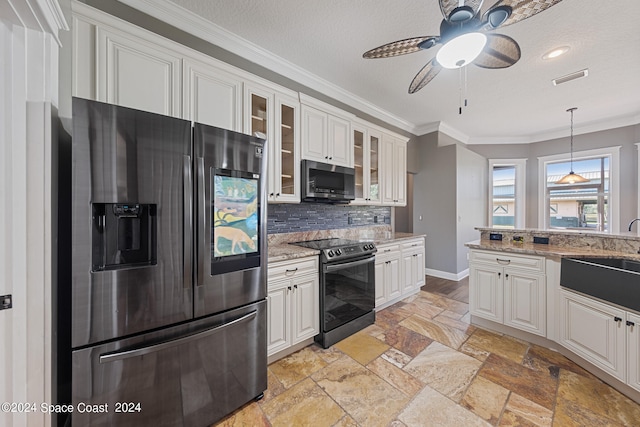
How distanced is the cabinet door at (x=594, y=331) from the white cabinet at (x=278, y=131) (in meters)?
2.62

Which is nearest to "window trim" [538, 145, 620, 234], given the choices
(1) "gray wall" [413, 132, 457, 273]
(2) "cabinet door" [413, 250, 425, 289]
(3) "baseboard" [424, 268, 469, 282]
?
(3) "baseboard" [424, 268, 469, 282]

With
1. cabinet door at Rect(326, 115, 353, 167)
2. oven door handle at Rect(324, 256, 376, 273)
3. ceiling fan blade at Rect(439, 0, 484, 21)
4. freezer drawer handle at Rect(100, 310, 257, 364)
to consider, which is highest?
ceiling fan blade at Rect(439, 0, 484, 21)

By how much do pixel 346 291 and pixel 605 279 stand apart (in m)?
1.99

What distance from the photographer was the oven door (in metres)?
2.26

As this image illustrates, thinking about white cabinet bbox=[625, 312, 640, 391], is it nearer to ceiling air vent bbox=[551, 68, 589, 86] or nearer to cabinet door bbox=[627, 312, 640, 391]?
cabinet door bbox=[627, 312, 640, 391]

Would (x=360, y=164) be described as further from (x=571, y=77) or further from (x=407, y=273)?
(x=571, y=77)

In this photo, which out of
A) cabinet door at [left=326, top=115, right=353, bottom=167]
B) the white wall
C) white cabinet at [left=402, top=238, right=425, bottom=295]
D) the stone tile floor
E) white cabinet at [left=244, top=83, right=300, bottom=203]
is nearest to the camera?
the white wall

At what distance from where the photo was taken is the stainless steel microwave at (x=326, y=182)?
8.45ft

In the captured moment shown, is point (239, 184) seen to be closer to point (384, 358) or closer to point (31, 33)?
point (31, 33)

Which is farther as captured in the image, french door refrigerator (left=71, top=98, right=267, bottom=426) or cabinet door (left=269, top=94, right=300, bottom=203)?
cabinet door (left=269, top=94, right=300, bottom=203)

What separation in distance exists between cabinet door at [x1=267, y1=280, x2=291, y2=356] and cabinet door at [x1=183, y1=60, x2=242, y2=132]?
4.72ft

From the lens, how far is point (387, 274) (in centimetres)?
308

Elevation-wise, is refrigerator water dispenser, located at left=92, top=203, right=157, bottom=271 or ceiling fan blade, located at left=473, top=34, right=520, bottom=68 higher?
ceiling fan blade, located at left=473, top=34, right=520, bottom=68

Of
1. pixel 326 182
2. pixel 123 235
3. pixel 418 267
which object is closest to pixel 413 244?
pixel 418 267
